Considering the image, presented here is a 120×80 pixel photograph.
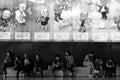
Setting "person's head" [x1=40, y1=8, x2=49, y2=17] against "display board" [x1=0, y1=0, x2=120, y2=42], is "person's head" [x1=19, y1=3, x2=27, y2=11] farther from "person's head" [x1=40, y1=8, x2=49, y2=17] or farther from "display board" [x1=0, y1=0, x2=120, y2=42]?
"person's head" [x1=40, y1=8, x2=49, y2=17]

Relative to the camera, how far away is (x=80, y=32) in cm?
1698

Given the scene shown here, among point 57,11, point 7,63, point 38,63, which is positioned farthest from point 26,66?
point 57,11

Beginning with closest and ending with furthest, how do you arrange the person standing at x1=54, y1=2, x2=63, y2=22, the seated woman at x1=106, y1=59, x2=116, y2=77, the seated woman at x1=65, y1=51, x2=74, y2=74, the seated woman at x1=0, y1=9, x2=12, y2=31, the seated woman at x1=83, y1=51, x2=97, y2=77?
the seated woman at x1=83, y1=51, x2=97, y2=77
the seated woman at x1=106, y1=59, x2=116, y2=77
the seated woman at x1=65, y1=51, x2=74, y2=74
the seated woman at x1=0, y1=9, x2=12, y2=31
the person standing at x1=54, y1=2, x2=63, y2=22

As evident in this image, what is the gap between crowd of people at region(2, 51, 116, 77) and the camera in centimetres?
1562

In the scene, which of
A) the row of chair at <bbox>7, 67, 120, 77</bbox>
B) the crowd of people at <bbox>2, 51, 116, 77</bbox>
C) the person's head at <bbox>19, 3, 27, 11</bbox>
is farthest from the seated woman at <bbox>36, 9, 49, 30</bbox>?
the row of chair at <bbox>7, 67, 120, 77</bbox>

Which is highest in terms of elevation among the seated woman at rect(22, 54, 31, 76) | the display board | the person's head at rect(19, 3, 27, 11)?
the person's head at rect(19, 3, 27, 11)

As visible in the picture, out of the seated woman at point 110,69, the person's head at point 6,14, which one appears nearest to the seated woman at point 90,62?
the seated woman at point 110,69

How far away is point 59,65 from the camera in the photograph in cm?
1570

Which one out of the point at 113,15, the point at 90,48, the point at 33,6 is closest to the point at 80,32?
the point at 90,48

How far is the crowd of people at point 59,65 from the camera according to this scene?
15.6m

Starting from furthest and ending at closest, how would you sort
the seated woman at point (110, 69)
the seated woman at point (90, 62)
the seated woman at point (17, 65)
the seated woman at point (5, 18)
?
1. the seated woman at point (5, 18)
2. the seated woman at point (110, 69)
3. the seated woman at point (17, 65)
4. the seated woman at point (90, 62)

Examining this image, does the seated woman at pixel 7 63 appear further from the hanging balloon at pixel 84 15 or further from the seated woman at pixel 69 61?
the hanging balloon at pixel 84 15

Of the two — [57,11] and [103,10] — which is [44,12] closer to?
[57,11]

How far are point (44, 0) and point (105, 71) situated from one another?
19.6 feet
